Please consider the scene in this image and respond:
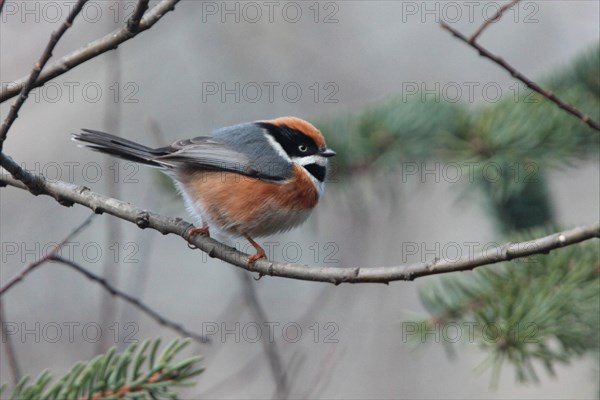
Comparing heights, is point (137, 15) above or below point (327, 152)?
above

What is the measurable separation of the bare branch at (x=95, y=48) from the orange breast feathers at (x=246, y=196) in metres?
1.22

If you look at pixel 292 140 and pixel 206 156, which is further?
pixel 292 140

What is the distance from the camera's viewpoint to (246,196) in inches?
133

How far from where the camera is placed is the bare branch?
86.4 inches

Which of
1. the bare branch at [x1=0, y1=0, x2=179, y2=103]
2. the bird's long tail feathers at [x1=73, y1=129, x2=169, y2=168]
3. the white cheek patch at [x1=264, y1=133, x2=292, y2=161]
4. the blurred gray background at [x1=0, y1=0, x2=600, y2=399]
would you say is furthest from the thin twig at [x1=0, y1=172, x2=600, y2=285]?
the blurred gray background at [x1=0, y1=0, x2=600, y2=399]

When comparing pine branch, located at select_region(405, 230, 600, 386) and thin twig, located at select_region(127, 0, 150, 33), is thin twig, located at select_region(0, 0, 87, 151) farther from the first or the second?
pine branch, located at select_region(405, 230, 600, 386)

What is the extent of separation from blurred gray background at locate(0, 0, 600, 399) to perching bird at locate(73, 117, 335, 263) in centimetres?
173

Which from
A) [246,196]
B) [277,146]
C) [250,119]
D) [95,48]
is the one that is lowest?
[246,196]

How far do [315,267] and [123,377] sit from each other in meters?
0.65

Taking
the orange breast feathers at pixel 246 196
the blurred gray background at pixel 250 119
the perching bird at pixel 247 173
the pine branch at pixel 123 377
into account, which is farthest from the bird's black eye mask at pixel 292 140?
the pine branch at pixel 123 377

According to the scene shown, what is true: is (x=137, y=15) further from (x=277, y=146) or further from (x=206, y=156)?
(x=277, y=146)

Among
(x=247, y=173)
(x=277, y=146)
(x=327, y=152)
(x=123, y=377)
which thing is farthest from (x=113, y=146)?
(x=123, y=377)

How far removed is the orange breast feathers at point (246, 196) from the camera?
11.1 ft

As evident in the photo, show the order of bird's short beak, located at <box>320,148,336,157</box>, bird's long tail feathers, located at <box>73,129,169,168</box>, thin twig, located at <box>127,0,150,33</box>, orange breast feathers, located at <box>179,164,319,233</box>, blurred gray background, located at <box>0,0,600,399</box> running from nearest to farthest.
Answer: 1. thin twig, located at <box>127,0,150,33</box>
2. bird's long tail feathers, located at <box>73,129,169,168</box>
3. orange breast feathers, located at <box>179,164,319,233</box>
4. bird's short beak, located at <box>320,148,336,157</box>
5. blurred gray background, located at <box>0,0,600,399</box>
